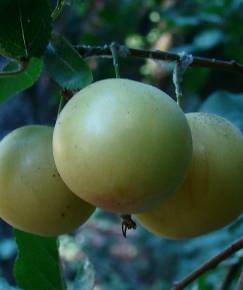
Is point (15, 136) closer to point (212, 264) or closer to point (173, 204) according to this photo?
point (173, 204)

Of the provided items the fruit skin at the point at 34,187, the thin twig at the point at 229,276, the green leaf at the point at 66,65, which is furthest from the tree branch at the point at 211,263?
the green leaf at the point at 66,65

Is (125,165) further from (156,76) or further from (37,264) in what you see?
(156,76)

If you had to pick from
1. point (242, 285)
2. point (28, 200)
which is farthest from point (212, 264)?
point (28, 200)

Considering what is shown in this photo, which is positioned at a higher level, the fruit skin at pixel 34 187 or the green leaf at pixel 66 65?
the green leaf at pixel 66 65

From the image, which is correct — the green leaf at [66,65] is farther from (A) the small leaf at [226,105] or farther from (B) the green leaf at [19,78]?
(A) the small leaf at [226,105]

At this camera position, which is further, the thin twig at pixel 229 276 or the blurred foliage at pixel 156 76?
the blurred foliage at pixel 156 76

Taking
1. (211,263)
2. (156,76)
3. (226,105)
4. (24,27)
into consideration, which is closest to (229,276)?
(211,263)
